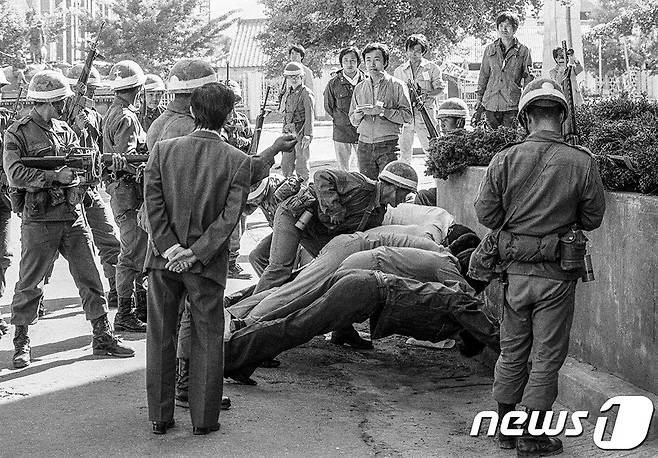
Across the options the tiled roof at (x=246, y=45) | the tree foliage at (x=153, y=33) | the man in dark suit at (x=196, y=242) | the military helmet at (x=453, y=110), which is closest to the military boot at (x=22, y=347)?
the man in dark suit at (x=196, y=242)

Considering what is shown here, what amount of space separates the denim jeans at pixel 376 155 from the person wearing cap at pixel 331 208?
413cm

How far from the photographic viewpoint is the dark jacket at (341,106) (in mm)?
15375

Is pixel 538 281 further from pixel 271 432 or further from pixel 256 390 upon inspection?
pixel 256 390

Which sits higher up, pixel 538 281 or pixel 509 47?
pixel 509 47

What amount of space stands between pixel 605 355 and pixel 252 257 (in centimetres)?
393

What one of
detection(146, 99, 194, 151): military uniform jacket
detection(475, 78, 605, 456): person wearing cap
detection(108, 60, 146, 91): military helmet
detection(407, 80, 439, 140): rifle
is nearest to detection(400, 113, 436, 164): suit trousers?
detection(407, 80, 439, 140): rifle

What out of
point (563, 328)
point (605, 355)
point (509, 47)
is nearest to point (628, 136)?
point (605, 355)

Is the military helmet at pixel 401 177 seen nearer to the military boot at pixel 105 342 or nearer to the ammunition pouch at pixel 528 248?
the military boot at pixel 105 342

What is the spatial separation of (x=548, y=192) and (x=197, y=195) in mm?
1967

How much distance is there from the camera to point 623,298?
667 cm

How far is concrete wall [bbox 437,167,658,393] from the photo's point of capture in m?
6.35

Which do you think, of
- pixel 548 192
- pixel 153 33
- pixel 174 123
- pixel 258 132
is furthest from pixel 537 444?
pixel 153 33

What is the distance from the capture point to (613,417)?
247 inches

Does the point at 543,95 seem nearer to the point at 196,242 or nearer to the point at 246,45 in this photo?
the point at 196,242
